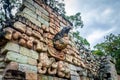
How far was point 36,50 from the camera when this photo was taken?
10.1ft

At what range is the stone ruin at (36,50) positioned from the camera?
257 centimetres

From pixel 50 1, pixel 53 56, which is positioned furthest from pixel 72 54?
pixel 50 1

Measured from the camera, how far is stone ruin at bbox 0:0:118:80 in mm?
2574

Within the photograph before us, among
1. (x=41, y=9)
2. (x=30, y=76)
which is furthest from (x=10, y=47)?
(x=41, y=9)

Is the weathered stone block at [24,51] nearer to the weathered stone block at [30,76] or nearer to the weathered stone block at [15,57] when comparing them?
the weathered stone block at [15,57]

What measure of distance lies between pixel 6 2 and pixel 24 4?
29.3 ft

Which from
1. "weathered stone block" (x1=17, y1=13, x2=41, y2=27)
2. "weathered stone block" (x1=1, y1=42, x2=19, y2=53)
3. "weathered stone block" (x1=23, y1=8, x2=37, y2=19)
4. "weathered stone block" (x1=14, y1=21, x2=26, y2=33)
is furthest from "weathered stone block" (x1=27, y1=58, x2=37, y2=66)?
"weathered stone block" (x1=23, y1=8, x2=37, y2=19)

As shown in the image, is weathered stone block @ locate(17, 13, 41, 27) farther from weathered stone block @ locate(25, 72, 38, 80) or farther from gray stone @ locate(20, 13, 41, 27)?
weathered stone block @ locate(25, 72, 38, 80)

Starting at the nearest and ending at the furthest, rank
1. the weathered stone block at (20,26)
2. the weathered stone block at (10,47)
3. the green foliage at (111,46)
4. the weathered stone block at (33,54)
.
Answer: the weathered stone block at (10,47) < the weathered stone block at (20,26) < the weathered stone block at (33,54) < the green foliage at (111,46)

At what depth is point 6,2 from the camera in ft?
37.5

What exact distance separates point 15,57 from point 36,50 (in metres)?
0.54

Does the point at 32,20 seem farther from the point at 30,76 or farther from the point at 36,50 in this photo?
the point at 30,76

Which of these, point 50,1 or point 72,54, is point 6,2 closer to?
point 50,1

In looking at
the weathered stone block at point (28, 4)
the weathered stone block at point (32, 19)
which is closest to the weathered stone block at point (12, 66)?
the weathered stone block at point (32, 19)
